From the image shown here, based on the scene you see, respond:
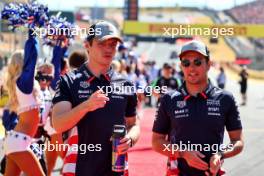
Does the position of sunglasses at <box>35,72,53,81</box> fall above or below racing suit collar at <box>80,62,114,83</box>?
below

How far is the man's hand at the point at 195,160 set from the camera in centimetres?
462

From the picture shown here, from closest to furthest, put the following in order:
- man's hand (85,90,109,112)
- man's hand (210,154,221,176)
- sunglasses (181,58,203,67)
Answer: man's hand (85,90,109,112), man's hand (210,154,221,176), sunglasses (181,58,203,67)

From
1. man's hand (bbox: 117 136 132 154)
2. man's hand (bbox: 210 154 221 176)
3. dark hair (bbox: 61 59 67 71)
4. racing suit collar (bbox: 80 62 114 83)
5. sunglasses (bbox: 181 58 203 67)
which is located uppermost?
sunglasses (bbox: 181 58 203 67)

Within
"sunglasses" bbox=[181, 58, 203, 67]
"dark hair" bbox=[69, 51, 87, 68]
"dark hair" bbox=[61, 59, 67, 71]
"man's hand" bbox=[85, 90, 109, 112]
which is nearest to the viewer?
"man's hand" bbox=[85, 90, 109, 112]

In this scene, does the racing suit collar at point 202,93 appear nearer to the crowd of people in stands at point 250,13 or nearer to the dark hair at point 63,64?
the dark hair at point 63,64

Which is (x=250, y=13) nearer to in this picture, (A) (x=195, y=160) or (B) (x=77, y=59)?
(B) (x=77, y=59)

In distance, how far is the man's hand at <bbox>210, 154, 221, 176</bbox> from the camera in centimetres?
459

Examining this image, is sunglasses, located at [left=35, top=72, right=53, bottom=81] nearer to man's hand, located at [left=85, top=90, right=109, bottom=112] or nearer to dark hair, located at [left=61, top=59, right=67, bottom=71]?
dark hair, located at [left=61, top=59, right=67, bottom=71]

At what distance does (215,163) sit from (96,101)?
0.93 metres

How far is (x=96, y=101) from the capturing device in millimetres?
4465

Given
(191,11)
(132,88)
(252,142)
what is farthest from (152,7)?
(132,88)

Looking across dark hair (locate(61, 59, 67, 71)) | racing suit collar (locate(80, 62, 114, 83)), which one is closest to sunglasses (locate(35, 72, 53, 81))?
dark hair (locate(61, 59, 67, 71))

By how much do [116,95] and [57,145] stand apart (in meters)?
3.74

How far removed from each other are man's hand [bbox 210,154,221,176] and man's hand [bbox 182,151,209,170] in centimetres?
5
